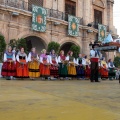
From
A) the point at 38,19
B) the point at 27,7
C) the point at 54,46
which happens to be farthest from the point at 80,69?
the point at 27,7

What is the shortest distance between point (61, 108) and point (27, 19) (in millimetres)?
13643

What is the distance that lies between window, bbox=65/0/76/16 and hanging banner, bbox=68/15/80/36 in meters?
1.19

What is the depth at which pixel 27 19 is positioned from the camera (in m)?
15.4

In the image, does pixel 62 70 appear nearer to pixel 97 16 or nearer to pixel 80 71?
pixel 80 71

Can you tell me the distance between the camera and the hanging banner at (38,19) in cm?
1529

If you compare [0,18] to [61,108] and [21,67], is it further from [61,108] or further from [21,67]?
[61,108]

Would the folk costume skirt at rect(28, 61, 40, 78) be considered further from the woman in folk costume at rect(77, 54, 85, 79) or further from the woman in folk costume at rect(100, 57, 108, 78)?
the woman in folk costume at rect(100, 57, 108, 78)

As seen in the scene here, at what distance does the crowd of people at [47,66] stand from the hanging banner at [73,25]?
23.0 ft

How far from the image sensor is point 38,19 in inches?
605

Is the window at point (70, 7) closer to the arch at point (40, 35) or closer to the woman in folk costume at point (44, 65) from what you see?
the arch at point (40, 35)

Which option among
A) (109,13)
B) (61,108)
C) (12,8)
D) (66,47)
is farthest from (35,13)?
(61,108)

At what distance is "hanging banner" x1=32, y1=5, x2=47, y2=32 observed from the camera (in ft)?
50.2

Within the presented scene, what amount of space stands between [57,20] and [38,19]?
6.38 feet

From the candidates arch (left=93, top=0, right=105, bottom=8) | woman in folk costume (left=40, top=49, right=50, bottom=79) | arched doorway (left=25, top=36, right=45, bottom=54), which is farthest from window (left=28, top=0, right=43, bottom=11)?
woman in folk costume (left=40, top=49, right=50, bottom=79)
